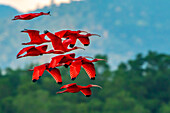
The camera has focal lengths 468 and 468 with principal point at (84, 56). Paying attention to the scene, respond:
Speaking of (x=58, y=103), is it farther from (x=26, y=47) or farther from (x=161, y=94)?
(x=26, y=47)

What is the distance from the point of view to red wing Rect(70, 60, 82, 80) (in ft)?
8.63

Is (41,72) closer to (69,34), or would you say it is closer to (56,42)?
(56,42)

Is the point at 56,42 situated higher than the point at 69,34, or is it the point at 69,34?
the point at 69,34

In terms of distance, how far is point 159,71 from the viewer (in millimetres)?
62469

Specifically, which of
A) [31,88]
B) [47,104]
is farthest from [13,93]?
Answer: [47,104]

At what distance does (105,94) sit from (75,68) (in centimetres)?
5914

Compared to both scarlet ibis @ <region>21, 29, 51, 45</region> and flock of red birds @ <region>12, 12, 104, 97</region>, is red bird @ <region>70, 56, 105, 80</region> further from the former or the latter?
scarlet ibis @ <region>21, 29, 51, 45</region>

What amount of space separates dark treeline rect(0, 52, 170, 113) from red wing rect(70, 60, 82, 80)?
167 ft

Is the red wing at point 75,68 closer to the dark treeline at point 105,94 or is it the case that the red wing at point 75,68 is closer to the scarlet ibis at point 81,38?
the scarlet ibis at point 81,38

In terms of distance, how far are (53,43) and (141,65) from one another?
6146 cm

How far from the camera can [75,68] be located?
269cm

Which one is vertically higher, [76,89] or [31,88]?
[31,88]

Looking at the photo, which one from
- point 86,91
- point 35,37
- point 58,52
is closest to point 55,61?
point 58,52

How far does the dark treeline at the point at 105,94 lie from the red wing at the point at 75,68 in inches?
2005
